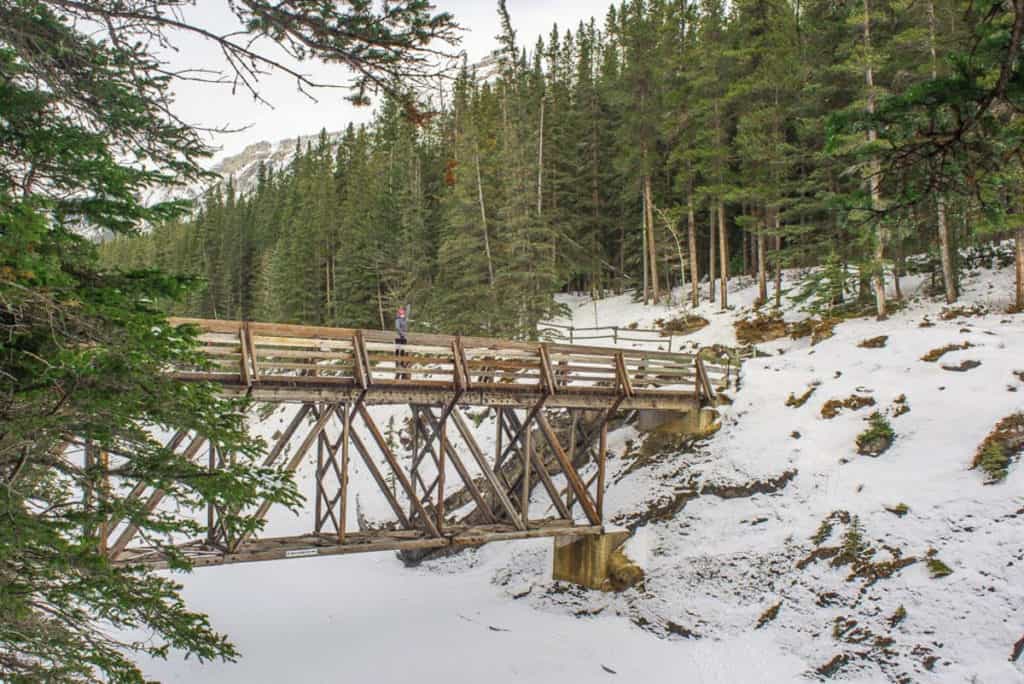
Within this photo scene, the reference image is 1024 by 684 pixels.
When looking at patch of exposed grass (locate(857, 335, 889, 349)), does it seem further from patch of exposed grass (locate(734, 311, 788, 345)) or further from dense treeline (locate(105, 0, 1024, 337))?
patch of exposed grass (locate(734, 311, 788, 345))

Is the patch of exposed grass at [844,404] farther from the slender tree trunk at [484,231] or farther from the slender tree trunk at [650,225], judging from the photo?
the slender tree trunk at [650,225]

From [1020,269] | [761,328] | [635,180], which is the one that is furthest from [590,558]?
[635,180]

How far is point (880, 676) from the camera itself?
10352mm

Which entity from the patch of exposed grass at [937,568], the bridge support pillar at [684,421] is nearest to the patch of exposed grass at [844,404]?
the bridge support pillar at [684,421]

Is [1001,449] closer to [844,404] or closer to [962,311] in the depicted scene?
[844,404]

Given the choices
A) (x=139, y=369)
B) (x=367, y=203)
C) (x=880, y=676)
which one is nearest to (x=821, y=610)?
(x=880, y=676)

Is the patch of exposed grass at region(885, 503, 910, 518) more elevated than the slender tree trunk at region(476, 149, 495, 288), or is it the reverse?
the slender tree trunk at region(476, 149, 495, 288)

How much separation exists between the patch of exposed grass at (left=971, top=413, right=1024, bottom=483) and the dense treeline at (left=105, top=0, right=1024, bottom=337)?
15.3 ft

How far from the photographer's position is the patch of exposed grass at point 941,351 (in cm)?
1789

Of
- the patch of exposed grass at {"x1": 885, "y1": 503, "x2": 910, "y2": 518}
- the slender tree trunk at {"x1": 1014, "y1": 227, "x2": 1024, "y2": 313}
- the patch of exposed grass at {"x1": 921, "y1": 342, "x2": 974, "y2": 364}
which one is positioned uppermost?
the slender tree trunk at {"x1": 1014, "y1": 227, "x2": 1024, "y2": 313}

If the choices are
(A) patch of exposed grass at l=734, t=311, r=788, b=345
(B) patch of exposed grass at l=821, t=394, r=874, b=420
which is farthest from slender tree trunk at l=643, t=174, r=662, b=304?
(B) patch of exposed grass at l=821, t=394, r=874, b=420

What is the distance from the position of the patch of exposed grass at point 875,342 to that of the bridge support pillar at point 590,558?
33.9ft

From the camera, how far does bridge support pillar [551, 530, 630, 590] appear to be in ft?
50.1

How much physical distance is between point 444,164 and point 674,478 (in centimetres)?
3226
